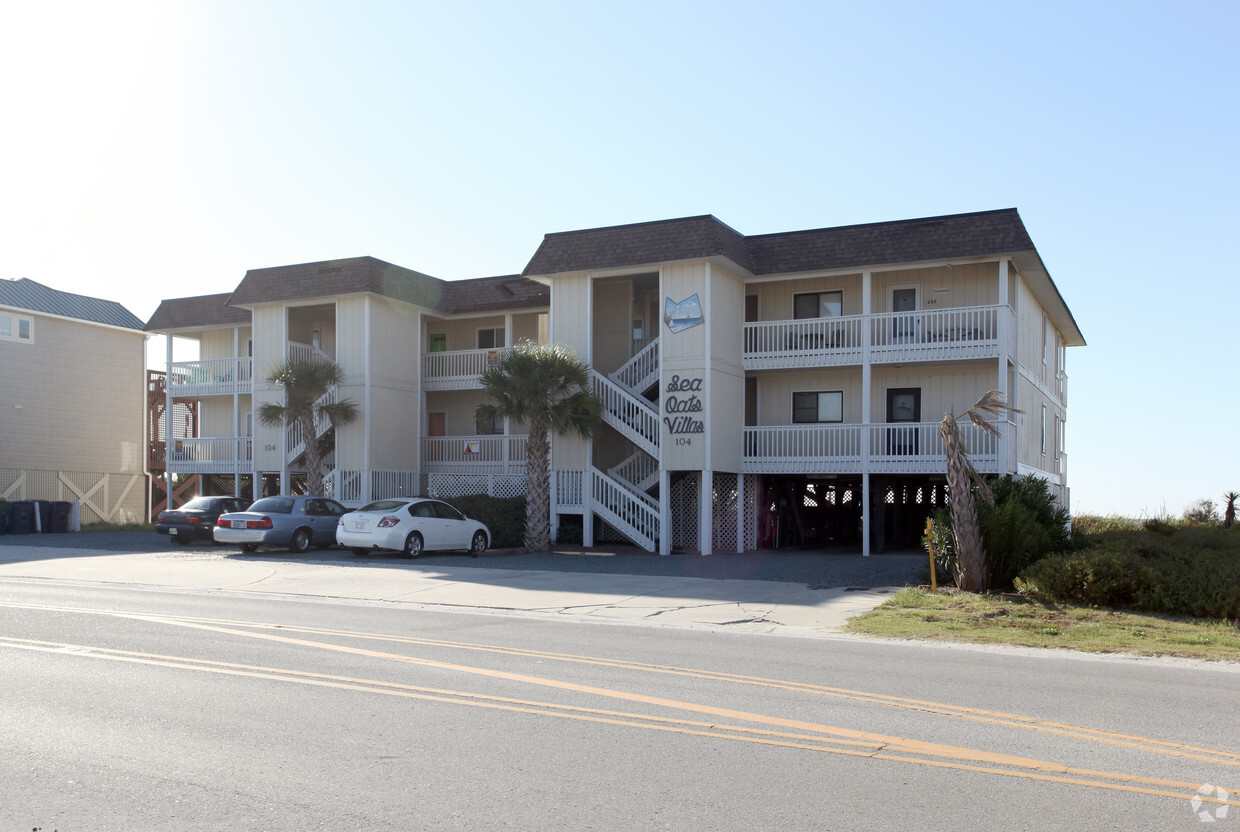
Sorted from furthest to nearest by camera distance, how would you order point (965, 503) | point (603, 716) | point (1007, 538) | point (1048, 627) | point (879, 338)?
1. point (879, 338)
2. point (1007, 538)
3. point (965, 503)
4. point (1048, 627)
5. point (603, 716)

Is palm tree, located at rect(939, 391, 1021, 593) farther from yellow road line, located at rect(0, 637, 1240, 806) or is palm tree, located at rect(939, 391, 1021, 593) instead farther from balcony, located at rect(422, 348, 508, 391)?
balcony, located at rect(422, 348, 508, 391)

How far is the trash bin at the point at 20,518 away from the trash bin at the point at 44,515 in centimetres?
47

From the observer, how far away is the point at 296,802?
5.78 m

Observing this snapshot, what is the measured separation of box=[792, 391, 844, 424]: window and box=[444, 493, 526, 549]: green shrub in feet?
24.8

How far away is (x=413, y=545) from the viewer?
23.6 m

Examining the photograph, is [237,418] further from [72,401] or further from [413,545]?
[413,545]

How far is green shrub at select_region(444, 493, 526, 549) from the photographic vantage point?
27141 millimetres

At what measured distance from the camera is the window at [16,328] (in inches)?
1469

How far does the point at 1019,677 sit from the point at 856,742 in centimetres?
360

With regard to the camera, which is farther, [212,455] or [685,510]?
[212,455]

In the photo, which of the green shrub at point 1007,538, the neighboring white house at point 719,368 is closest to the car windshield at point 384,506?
the neighboring white house at point 719,368

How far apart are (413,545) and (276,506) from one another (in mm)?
4241

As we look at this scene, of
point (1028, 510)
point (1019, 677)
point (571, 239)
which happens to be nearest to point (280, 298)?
point (571, 239)

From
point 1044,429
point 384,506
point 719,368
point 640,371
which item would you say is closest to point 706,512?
point 719,368
